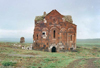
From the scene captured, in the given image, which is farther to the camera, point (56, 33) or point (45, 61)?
point (56, 33)

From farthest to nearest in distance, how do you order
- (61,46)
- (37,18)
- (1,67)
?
(37,18), (61,46), (1,67)

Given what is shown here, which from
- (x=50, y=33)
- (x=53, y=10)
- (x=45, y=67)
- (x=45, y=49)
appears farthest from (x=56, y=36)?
(x=45, y=67)

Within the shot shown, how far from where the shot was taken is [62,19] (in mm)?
23266

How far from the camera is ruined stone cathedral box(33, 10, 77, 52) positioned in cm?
2306

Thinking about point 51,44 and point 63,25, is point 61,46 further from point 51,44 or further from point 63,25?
point 63,25

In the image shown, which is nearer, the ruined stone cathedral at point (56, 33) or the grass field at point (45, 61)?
the grass field at point (45, 61)

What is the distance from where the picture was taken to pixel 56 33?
23.2 m

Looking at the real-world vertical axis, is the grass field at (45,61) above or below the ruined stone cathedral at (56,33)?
below

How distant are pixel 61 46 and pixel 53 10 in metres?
7.75

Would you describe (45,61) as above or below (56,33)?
below

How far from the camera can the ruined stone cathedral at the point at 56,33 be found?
23.1 metres

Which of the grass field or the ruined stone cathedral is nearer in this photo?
the grass field

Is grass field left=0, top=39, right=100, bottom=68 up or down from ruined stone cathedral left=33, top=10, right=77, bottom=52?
down

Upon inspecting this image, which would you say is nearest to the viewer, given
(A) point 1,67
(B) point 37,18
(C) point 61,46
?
(A) point 1,67
